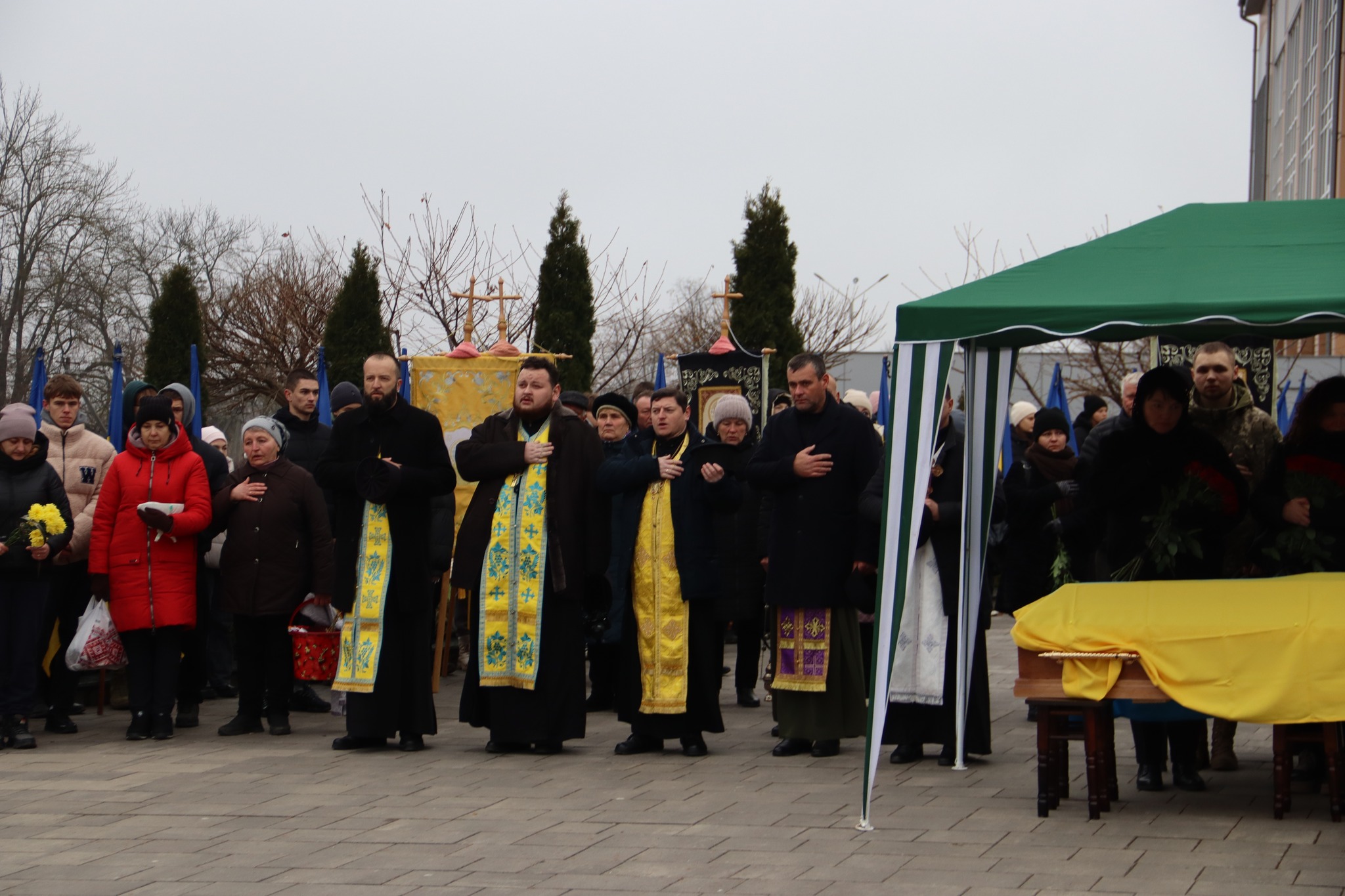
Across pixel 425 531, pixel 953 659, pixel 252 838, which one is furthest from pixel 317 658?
pixel 953 659

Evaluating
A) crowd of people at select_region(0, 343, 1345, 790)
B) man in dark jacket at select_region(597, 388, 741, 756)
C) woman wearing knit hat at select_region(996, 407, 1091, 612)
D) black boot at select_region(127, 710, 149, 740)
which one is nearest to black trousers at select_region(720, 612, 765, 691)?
crowd of people at select_region(0, 343, 1345, 790)

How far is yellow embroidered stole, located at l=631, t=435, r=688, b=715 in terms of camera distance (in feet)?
26.1

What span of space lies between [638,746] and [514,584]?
104 cm

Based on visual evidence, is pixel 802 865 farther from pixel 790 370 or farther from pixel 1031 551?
pixel 1031 551

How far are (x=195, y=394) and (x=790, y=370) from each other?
5217 mm

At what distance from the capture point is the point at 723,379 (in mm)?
13852

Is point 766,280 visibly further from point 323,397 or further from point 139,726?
point 139,726

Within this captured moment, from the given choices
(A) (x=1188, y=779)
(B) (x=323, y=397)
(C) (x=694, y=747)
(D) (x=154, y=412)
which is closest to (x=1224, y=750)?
(A) (x=1188, y=779)

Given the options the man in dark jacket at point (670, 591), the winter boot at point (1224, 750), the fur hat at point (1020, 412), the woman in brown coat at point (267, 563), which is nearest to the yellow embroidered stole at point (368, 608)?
the woman in brown coat at point (267, 563)

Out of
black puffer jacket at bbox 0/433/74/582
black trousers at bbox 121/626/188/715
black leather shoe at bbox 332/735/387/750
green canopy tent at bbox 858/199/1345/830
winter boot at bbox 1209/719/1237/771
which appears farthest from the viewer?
black trousers at bbox 121/626/188/715

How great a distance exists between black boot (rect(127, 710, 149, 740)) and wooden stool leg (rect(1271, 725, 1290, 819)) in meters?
5.83

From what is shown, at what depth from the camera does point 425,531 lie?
836 centimetres

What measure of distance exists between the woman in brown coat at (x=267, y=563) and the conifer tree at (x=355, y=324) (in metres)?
15.9

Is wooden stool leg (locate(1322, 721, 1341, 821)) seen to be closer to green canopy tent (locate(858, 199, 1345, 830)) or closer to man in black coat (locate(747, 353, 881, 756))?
green canopy tent (locate(858, 199, 1345, 830))
